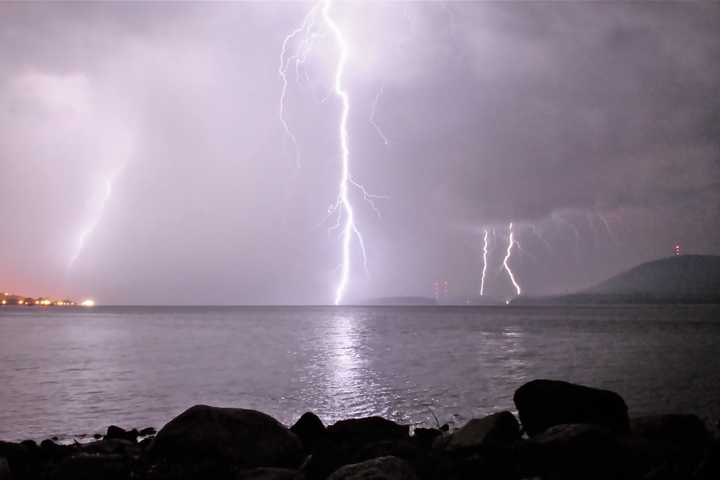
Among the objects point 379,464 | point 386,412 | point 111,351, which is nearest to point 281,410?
point 386,412

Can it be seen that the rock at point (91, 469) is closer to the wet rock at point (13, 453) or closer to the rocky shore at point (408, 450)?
the rocky shore at point (408, 450)

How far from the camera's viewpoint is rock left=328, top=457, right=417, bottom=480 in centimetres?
468

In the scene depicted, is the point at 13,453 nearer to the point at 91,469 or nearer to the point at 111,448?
the point at 111,448

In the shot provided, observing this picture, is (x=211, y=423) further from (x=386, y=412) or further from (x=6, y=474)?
(x=386, y=412)

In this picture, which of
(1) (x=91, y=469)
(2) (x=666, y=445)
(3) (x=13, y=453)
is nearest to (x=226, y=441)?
(1) (x=91, y=469)

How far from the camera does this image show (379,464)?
4.91 meters

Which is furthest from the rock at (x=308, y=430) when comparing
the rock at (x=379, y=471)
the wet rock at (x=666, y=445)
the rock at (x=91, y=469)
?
the wet rock at (x=666, y=445)

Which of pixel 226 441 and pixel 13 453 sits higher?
pixel 226 441

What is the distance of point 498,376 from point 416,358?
7.71 m

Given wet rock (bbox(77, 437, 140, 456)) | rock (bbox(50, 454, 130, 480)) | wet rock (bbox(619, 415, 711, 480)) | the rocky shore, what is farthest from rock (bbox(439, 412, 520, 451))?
wet rock (bbox(77, 437, 140, 456))

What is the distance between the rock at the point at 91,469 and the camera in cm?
567

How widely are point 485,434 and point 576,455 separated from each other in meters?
1.44

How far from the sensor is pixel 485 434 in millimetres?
6785

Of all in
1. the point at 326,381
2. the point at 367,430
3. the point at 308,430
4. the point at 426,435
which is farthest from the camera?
the point at 326,381
